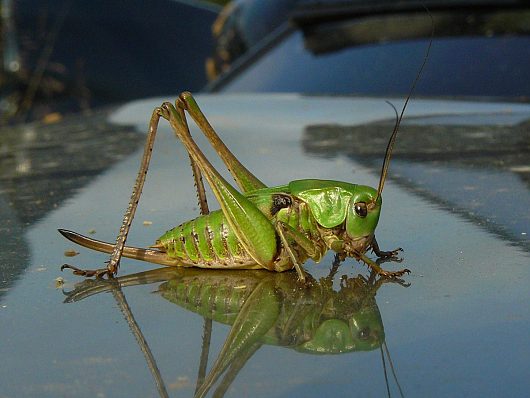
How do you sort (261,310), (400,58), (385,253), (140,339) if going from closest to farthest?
(140,339), (261,310), (385,253), (400,58)

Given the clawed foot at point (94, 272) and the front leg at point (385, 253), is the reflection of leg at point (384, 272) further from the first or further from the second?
the clawed foot at point (94, 272)

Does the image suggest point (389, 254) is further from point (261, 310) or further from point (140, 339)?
point (140, 339)

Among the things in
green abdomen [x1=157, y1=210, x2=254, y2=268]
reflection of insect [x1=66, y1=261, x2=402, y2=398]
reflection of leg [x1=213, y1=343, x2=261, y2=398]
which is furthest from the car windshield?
reflection of leg [x1=213, y1=343, x2=261, y2=398]

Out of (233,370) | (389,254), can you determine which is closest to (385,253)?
(389,254)

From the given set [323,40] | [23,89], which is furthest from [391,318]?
[23,89]

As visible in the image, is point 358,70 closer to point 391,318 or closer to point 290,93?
point 290,93

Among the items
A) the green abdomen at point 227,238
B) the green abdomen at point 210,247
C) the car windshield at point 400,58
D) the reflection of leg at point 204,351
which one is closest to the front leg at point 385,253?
the green abdomen at point 227,238
